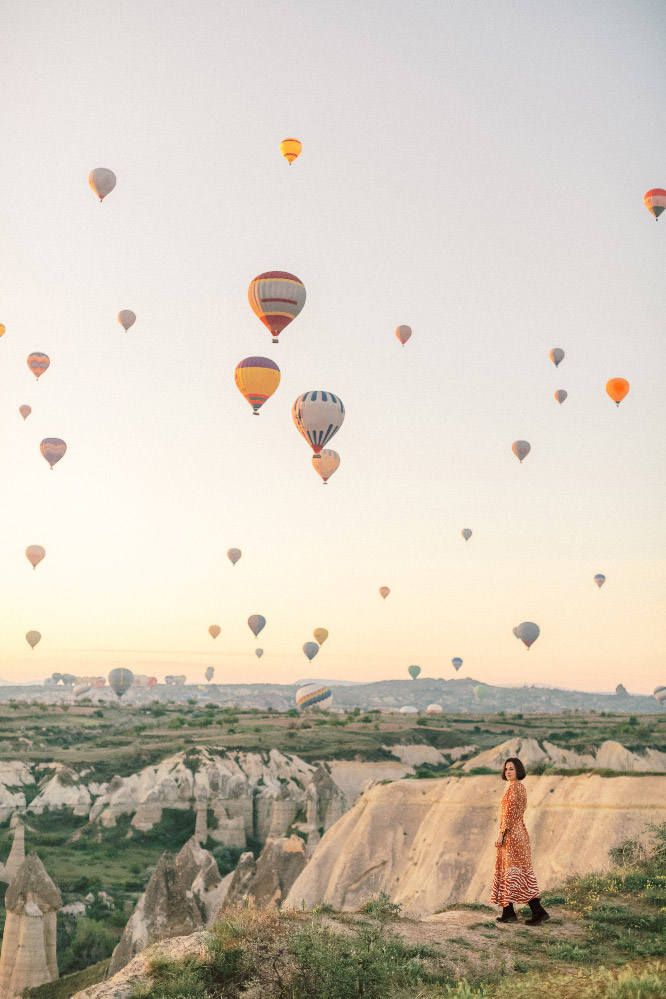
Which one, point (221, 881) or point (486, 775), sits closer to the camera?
point (486, 775)

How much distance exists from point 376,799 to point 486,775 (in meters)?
6.96

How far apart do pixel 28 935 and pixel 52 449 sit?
40159 mm

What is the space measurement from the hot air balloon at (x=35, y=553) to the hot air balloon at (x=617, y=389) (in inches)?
2352

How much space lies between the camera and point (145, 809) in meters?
73.9

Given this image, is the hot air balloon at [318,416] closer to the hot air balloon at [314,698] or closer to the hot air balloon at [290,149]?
the hot air balloon at [290,149]

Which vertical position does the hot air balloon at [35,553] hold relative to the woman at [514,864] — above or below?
above

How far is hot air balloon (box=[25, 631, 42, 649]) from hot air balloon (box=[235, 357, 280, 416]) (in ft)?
316

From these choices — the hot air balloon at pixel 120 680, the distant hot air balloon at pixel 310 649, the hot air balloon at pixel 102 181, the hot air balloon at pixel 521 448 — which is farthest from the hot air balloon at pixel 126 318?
the hot air balloon at pixel 120 680

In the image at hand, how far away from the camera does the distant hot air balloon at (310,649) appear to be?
115 metres

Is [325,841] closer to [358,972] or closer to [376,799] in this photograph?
[376,799]

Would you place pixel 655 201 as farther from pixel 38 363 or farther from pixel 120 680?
pixel 120 680

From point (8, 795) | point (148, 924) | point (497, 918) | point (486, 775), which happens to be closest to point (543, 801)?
point (486, 775)

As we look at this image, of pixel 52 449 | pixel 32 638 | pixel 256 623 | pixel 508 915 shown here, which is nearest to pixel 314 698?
pixel 256 623

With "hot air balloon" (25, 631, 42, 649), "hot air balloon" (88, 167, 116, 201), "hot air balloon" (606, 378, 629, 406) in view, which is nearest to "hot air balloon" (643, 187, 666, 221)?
"hot air balloon" (606, 378, 629, 406)
